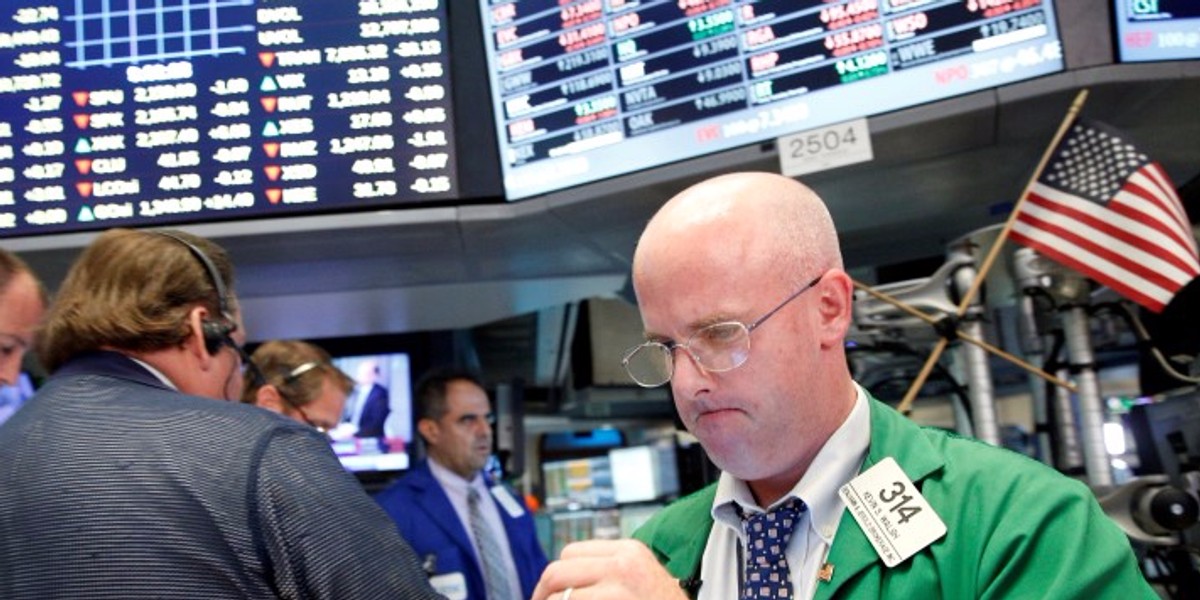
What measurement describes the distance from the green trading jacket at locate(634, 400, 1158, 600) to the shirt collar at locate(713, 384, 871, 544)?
0.02 metres

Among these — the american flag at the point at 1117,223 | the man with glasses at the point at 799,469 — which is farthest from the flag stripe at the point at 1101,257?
the man with glasses at the point at 799,469

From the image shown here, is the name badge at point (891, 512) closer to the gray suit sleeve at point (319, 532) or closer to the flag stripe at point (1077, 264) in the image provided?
the gray suit sleeve at point (319, 532)

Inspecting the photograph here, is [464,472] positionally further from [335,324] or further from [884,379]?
[884,379]

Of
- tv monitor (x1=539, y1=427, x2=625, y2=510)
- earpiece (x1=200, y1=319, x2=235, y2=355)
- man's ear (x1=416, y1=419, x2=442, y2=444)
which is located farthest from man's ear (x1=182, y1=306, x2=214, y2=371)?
tv monitor (x1=539, y1=427, x2=625, y2=510)

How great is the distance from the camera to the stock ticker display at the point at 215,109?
2.92 metres

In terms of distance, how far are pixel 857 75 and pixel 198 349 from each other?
5.35 ft

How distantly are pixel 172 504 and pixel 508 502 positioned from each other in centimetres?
249

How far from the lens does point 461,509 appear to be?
3719 mm

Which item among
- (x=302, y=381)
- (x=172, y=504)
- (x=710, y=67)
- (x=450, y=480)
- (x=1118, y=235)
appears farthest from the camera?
(x=450, y=480)

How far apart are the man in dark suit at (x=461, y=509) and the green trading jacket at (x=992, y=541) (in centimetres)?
225

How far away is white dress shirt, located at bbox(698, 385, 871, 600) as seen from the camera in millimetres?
1243

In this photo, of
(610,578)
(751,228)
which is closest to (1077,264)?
(751,228)

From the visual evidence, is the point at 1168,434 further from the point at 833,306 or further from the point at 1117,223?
the point at 833,306

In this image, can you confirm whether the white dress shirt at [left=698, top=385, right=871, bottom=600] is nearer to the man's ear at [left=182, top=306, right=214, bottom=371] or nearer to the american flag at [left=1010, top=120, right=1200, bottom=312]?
the man's ear at [left=182, top=306, right=214, bottom=371]
